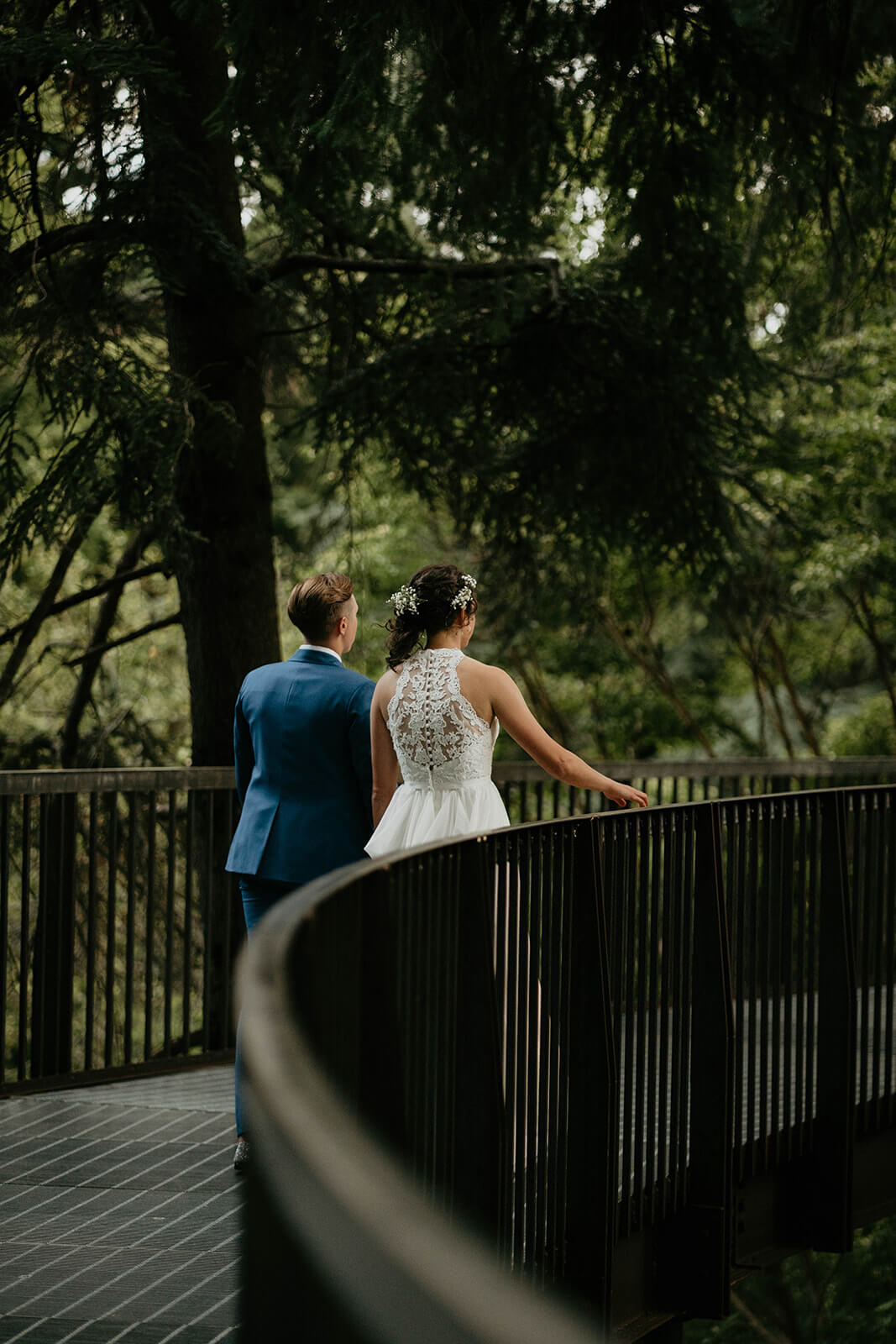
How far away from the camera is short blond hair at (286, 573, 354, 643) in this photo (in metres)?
5.40

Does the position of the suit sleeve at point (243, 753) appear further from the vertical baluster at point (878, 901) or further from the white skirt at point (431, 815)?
the vertical baluster at point (878, 901)

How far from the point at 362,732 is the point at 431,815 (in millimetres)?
428

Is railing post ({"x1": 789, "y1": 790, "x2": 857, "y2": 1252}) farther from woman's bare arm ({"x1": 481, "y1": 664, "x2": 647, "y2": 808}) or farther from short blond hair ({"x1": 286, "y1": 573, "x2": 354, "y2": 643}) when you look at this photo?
short blond hair ({"x1": 286, "y1": 573, "x2": 354, "y2": 643})

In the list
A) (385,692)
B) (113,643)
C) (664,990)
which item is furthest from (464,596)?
(113,643)

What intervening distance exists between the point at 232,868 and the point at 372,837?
559mm

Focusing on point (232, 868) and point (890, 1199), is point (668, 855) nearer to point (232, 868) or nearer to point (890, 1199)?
point (232, 868)

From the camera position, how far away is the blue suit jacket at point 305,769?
5422 millimetres

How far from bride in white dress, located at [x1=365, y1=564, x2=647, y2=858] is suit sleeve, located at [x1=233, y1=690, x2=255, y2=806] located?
1.85ft

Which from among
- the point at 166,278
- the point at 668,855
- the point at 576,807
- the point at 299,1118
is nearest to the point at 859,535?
the point at 576,807

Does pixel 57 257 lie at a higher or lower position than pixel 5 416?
higher

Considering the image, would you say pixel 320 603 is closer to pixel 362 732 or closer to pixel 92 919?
pixel 362 732

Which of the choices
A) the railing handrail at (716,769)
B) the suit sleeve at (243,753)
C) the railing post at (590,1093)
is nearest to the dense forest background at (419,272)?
the railing handrail at (716,769)

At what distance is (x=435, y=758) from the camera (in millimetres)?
5539

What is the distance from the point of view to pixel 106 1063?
311 inches
